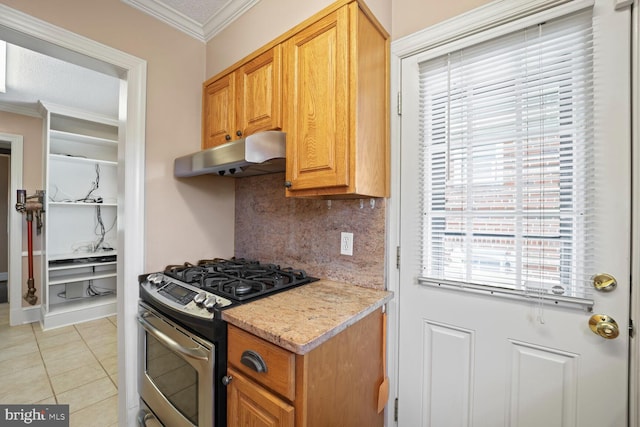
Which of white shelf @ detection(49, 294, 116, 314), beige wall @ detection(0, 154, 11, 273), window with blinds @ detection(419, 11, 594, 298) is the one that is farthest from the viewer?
beige wall @ detection(0, 154, 11, 273)

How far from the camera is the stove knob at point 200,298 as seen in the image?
3.84ft

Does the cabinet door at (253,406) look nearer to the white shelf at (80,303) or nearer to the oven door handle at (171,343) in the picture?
the oven door handle at (171,343)

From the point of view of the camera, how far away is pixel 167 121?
1.77m

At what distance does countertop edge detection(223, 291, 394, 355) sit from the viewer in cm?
81

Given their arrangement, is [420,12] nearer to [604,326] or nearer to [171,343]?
[604,326]

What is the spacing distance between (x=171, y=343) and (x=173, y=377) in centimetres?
21

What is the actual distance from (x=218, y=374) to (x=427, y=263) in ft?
3.23

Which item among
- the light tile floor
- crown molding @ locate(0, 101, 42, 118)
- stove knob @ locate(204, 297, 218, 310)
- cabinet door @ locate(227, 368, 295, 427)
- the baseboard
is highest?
crown molding @ locate(0, 101, 42, 118)

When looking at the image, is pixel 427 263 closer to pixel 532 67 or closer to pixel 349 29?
pixel 532 67

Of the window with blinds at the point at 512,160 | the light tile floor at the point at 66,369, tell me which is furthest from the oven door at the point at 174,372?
the window with blinds at the point at 512,160

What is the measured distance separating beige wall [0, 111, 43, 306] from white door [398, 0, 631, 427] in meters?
4.37

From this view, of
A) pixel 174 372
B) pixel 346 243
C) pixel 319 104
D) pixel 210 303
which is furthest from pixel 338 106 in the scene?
pixel 174 372

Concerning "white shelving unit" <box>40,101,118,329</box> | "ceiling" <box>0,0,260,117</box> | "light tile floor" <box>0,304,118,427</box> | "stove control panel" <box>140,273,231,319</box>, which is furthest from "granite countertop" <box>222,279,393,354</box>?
"white shelving unit" <box>40,101,118,329</box>

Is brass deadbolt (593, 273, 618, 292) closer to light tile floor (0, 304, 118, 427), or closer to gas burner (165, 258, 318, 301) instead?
→ gas burner (165, 258, 318, 301)
